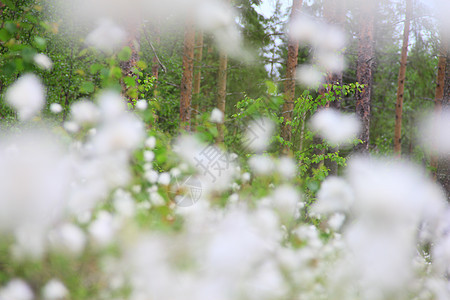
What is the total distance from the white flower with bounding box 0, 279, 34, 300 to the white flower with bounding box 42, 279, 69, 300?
0.06 metres

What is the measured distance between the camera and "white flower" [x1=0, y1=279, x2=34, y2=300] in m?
1.33

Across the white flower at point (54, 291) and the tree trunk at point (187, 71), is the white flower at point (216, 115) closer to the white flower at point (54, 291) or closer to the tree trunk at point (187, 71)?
the white flower at point (54, 291)

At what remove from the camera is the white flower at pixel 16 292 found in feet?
4.35

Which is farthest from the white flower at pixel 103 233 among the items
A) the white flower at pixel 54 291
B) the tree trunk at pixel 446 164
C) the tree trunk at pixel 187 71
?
the tree trunk at pixel 187 71

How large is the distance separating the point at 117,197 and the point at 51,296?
55cm

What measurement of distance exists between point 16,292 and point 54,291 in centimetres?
13

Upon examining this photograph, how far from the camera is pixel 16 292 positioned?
52.2 inches

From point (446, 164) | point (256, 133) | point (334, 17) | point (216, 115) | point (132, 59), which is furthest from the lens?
point (334, 17)

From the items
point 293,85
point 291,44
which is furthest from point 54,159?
point 291,44

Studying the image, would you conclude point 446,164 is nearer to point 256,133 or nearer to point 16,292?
point 256,133

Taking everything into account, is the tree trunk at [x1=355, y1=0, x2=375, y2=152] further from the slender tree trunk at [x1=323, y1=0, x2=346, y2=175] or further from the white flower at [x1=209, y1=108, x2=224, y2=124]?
the white flower at [x1=209, y1=108, x2=224, y2=124]

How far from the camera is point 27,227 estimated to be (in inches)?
54.2

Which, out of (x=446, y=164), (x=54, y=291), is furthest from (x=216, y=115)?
(x=446, y=164)

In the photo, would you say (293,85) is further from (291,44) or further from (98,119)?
(98,119)
